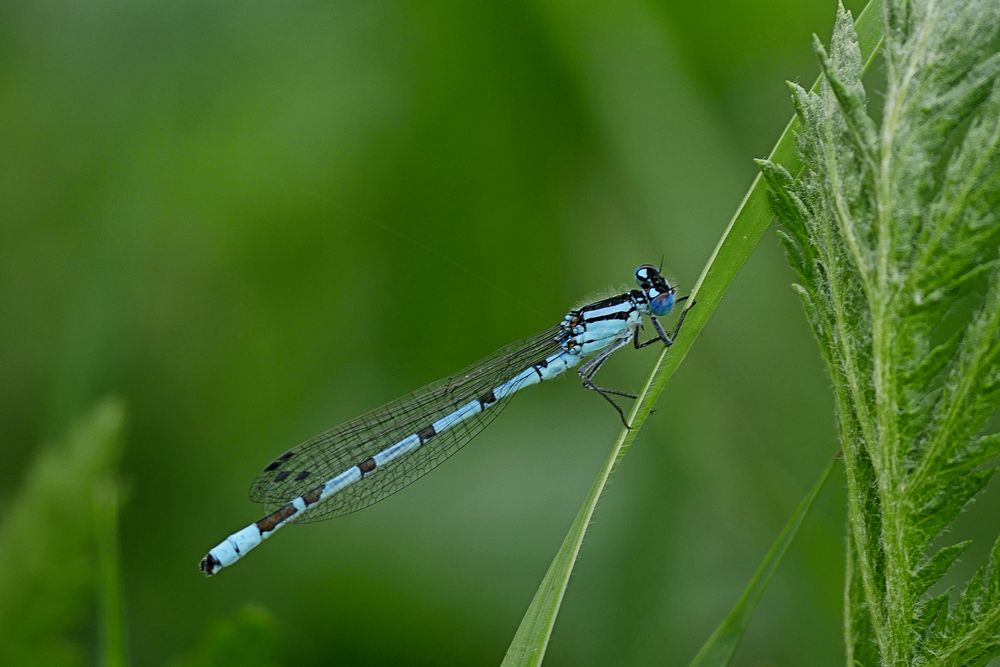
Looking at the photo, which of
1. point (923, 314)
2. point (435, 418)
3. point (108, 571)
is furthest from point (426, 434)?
point (923, 314)

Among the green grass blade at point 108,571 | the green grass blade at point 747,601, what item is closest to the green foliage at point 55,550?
the green grass blade at point 108,571

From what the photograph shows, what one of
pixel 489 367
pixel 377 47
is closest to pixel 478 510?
pixel 489 367

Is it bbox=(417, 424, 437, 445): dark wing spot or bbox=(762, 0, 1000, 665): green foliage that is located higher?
bbox=(417, 424, 437, 445): dark wing spot

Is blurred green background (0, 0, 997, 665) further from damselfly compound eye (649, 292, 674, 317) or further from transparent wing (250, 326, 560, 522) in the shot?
damselfly compound eye (649, 292, 674, 317)

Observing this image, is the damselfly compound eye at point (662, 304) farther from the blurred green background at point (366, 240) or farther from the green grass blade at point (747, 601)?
the green grass blade at point (747, 601)

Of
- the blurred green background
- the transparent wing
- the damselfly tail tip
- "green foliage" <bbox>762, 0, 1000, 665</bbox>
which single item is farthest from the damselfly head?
"green foliage" <bbox>762, 0, 1000, 665</bbox>

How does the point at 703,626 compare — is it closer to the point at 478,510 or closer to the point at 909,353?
the point at 478,510

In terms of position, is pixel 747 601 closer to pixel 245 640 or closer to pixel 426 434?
pixel 245 640

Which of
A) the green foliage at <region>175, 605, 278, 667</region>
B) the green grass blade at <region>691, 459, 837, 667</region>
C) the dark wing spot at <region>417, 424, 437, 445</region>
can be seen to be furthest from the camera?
the dark wing spot at <region>417, 424, 437, 445</region>

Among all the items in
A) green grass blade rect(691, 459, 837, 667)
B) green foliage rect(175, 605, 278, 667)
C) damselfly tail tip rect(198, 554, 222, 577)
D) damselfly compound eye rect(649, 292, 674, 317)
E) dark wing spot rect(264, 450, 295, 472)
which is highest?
dark wing spot rect(264, 450, 295, 472)
